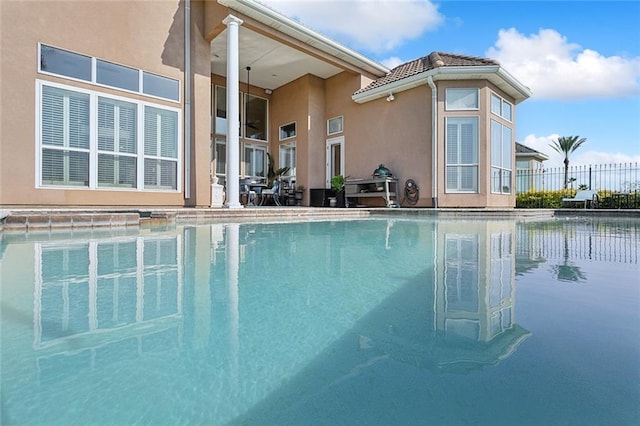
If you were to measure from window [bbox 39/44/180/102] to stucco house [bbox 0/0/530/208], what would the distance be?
0.02m

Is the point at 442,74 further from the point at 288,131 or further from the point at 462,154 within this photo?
the point at 288,131

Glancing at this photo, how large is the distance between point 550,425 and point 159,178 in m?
8.41

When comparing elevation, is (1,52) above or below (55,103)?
above

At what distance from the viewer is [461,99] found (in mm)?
9938

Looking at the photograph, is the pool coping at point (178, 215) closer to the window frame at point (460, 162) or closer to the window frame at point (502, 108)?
the window frame at point (460, 162)

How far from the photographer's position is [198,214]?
6.70 meters

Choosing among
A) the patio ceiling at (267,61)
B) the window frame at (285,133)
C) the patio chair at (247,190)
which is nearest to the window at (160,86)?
the patio ceiling at (267,61)

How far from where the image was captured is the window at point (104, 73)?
6578 millimetres

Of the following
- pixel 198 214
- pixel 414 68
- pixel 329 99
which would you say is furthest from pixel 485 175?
pixel 198 214

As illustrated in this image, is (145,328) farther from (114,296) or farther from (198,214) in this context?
(198,214)

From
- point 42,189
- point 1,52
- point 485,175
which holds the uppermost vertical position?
point 1,52

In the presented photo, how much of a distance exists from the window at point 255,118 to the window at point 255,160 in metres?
0.40

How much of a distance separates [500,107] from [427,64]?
2.55 meters

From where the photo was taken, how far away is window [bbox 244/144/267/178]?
506 inches
